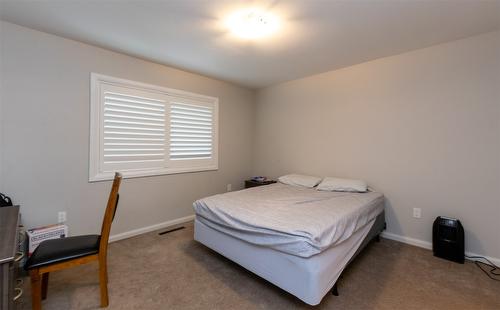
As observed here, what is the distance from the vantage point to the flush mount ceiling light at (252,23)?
6.32 feet

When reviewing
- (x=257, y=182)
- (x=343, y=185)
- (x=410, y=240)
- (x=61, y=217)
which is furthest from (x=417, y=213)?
(x=61, y=217)

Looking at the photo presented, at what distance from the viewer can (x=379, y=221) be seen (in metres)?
2.71

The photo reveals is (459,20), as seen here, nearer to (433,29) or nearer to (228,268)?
(433,29)

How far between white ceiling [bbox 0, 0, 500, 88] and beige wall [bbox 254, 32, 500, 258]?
0.85ft

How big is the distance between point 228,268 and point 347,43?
271 cm

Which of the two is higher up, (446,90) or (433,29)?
(433,29)

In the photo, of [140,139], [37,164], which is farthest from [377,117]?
[37,164]

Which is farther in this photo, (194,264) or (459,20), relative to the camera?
(194,264)

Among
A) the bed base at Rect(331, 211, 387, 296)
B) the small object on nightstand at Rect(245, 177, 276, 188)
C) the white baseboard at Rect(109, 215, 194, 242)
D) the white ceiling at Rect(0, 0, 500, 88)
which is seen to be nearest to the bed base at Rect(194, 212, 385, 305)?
the bed base at Rect(331, 211, 387, 296)

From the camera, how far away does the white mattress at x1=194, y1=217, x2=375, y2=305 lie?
1.51 meters

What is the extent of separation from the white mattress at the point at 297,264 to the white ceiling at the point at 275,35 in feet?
6.47

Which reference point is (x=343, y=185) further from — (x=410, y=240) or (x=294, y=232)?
(x=294, y=232)

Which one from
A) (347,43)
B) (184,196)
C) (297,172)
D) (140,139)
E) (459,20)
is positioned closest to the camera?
(459,20)

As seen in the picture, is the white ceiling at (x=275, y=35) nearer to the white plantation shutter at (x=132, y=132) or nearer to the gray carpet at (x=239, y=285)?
the white plantation shutter at (x=132, y=132)
